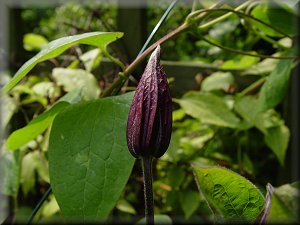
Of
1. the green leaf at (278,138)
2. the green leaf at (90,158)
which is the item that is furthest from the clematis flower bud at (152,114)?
the green leaf at (278,138)

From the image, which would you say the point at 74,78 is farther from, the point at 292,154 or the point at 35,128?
the point at 292,154

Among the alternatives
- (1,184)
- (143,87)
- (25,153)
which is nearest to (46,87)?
(25,153)

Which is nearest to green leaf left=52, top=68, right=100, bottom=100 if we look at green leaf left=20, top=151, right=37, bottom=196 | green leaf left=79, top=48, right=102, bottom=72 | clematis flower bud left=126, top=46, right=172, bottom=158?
green leaf left=79, top=48, right=102, bottom=72

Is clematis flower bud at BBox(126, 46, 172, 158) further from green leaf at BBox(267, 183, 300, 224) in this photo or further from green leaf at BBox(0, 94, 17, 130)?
green leaf at BBox(0, 94, 17, 130)

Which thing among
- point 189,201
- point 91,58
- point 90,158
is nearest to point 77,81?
point 91,58

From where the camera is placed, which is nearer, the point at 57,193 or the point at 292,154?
the point at 57,193

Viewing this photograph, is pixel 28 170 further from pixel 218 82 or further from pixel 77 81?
pixel 218 82
